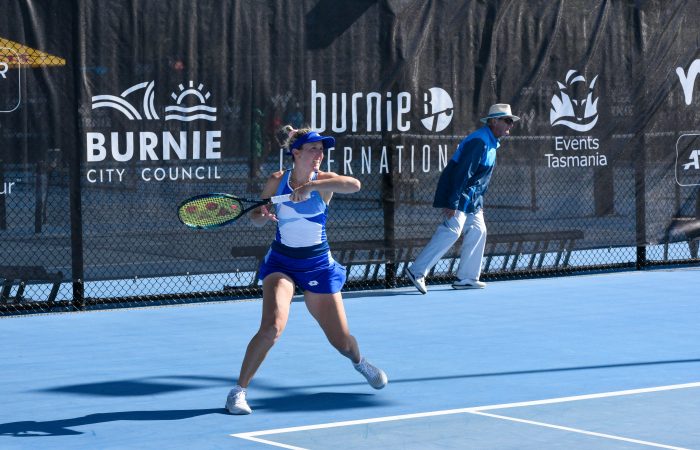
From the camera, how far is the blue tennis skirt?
8172 millimetres

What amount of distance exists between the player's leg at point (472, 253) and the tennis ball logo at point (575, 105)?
168 centimetres

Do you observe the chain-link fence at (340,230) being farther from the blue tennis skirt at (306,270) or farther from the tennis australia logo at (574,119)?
the blue tennis skirt at (306,270)

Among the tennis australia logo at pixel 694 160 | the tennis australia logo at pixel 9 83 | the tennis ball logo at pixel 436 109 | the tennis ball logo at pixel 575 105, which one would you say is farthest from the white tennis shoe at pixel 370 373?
the tennis australia logo at pixel 694 160

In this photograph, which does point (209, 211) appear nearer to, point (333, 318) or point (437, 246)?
point (333, 318)

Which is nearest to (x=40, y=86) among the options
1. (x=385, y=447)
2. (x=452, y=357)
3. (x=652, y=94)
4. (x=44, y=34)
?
(x=44, y=34)

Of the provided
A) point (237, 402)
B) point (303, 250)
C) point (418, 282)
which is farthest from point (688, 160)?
point (237, 402)

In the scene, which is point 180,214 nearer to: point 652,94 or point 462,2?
point 462,2

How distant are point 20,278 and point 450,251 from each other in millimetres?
4669

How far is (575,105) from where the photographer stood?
1522 centimetres

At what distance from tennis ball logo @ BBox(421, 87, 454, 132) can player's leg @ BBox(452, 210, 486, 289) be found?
3.34 ft

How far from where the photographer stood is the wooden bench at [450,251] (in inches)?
545

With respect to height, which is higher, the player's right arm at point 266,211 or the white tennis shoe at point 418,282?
the player's right arm at point 266,211

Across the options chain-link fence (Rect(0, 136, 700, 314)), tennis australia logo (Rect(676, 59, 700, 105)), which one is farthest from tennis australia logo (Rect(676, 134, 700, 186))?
tennis australia logo (Rect(676, 59, 700, 105))

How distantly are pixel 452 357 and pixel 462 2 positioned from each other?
5.57 meters
